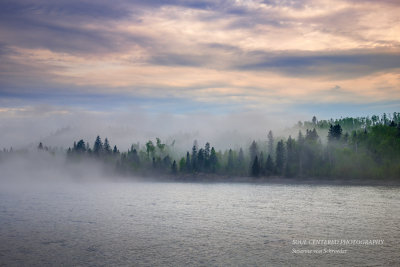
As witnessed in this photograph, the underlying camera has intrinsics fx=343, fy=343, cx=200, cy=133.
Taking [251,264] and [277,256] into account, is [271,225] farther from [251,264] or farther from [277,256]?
[251,264]

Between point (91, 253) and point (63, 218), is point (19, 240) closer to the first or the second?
point (91, 253)

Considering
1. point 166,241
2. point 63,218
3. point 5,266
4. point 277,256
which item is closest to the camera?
point 5,266

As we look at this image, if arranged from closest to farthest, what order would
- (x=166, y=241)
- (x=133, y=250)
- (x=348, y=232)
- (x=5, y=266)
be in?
1. (x=5, y=266)
2. (x=133, y=250)
3. (x=166, y=241)
4. (x=348, y=232)

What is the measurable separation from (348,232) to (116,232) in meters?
36.0

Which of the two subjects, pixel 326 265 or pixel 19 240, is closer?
pixel 326 265

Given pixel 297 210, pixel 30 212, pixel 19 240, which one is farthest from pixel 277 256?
pixel 30 212

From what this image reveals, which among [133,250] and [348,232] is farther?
[348,232]

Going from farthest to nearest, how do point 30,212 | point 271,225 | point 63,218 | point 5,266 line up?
point 30,212, point 63,218, point 271,225, point 5,266

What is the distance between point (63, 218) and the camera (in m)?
67.9

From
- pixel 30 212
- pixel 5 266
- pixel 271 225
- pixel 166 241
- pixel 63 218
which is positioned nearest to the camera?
pixel 5 266

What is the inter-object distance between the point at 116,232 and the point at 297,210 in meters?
44.5

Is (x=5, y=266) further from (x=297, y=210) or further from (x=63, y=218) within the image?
(x=297, y=210)

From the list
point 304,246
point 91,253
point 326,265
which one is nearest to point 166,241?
point 91,253

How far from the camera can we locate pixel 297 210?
3150 inches
